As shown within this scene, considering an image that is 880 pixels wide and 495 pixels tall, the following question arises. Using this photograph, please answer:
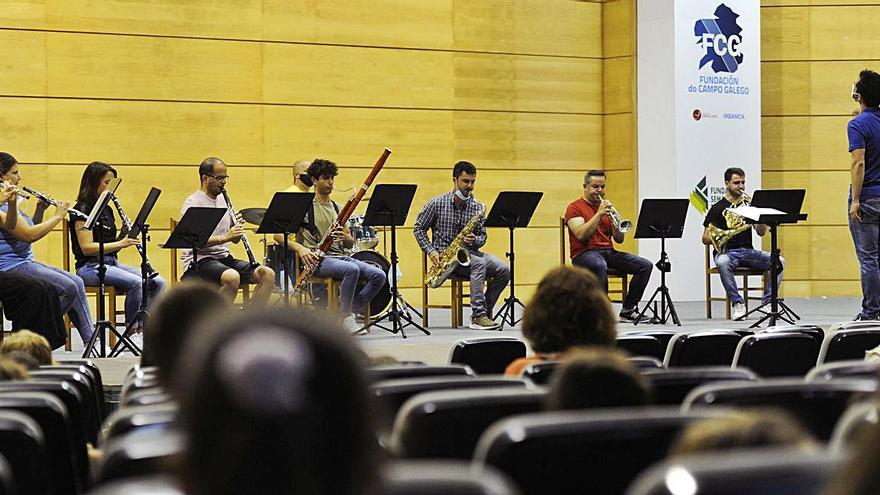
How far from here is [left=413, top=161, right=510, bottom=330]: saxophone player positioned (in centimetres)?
881

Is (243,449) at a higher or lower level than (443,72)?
lower

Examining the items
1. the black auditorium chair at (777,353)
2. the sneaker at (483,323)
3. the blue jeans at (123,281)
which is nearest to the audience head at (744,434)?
the black auditorium chair at (777,353)

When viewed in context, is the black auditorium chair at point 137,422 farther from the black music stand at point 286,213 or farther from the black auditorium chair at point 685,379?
the black music stand at point 286,213

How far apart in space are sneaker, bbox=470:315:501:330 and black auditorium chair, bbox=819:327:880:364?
4497 millimetres

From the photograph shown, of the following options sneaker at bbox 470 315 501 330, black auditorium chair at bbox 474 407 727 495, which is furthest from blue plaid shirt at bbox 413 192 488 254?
black auditorium chair at bbox 474 407 727 495

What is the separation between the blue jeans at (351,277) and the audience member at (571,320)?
5.17 metres

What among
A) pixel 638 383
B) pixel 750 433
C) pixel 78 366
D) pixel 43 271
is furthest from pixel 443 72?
pixel 750 433

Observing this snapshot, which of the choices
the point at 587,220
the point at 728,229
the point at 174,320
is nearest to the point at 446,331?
the point at 587,220

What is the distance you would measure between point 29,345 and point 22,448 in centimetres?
179

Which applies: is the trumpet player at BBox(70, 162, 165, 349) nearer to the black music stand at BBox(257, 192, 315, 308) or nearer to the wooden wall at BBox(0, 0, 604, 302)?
the black music stand at BBox(257, 192, 315, 308)

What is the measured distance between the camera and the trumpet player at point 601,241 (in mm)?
9008

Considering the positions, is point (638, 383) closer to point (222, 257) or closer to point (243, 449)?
point (243, 449)

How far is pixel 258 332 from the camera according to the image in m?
0.78

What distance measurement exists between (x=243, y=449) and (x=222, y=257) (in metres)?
7.26
